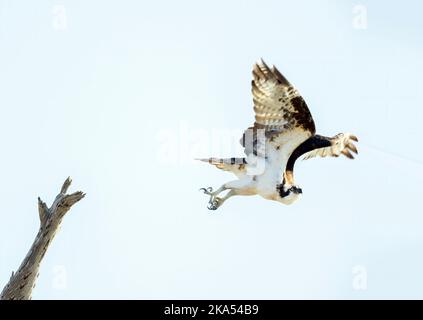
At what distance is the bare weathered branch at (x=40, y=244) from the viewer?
82.4 feet

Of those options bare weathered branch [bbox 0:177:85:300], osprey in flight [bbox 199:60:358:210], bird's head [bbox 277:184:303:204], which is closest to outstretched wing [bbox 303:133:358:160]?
osprey in flight [bbox 199:60:358:210]

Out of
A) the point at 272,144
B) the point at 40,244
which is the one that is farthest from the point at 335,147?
the point at 40,244

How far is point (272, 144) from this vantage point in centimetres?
2602

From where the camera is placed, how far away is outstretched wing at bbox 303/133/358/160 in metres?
26.6

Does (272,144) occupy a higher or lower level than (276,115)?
lower

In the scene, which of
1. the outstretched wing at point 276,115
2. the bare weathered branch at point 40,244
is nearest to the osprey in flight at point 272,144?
the outstretched wing at point 276,115

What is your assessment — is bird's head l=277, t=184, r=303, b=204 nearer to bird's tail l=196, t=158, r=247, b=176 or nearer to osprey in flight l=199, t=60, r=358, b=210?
osprey in flight l=199, t=60, r=358, b=210

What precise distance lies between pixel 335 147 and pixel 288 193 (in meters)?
1.78

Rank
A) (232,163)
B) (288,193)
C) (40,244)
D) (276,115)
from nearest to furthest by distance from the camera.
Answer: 1. (40,244)
2. (276,115)
3. (288,193)
4. (232,163)

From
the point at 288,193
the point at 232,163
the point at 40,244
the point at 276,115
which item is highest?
the point at 276,115

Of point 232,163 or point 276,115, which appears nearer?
point 276,115

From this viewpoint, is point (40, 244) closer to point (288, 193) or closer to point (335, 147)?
point (288, 193)

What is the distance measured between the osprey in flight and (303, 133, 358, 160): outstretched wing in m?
0.03
